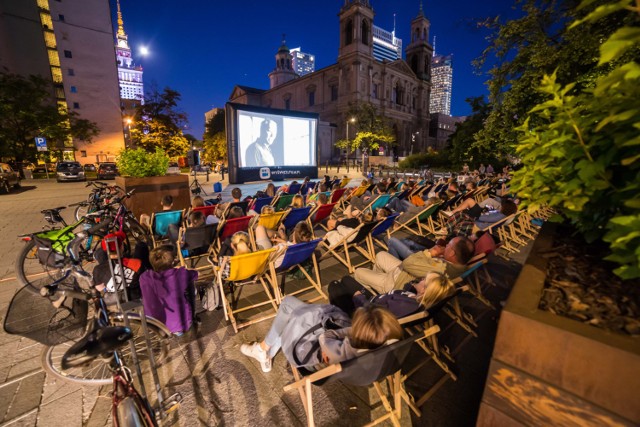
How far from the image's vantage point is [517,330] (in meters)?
1.18

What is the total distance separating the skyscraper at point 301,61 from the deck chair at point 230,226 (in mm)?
185952

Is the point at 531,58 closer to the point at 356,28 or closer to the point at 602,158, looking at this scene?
the point at 602,158

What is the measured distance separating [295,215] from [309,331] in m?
3.76

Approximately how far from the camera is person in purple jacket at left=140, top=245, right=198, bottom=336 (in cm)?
283

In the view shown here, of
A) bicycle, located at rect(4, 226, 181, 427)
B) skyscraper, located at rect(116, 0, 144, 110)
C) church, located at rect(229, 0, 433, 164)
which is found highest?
skyscraper, located at rect(116, 0, 144, 110)

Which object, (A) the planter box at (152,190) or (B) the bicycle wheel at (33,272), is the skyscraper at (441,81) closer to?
(A) the planter box at (152,190)

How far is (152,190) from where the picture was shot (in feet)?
26.1

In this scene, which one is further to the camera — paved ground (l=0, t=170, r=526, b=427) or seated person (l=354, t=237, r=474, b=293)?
seated person (l=354, t=237, r=474, b=293)

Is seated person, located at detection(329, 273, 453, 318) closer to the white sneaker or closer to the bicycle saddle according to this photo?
the white sneaker

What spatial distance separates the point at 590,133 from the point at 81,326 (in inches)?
162

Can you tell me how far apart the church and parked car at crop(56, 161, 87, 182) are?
93.8ft

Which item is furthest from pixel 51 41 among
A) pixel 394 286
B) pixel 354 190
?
pixel 394 286

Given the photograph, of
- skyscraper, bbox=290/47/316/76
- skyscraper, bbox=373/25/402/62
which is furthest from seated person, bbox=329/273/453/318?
skyscraper, bbox=290/47/316/76

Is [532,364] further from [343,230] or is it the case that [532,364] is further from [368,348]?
[343,230]
